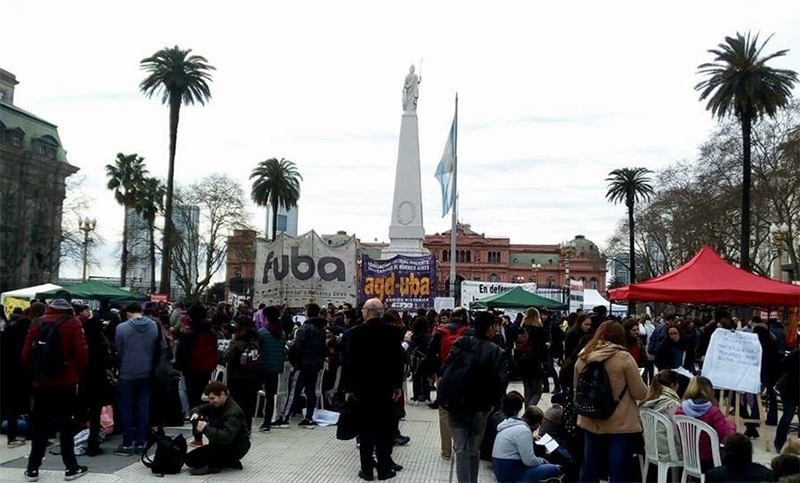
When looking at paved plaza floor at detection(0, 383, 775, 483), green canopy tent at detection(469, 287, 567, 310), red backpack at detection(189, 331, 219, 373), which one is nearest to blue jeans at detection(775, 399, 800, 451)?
paved plaza floor at detection(0, 383, 775, 483)

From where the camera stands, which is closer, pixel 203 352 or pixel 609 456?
pixel 609 456

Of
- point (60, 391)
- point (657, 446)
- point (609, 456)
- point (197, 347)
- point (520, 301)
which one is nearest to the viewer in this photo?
point (609, 456)

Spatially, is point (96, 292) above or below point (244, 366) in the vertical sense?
above

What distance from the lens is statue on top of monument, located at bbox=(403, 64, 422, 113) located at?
3834 centimetres

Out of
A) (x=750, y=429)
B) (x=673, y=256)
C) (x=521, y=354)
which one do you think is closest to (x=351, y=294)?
(x=521, y=354)

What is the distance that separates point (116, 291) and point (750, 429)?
1859cm

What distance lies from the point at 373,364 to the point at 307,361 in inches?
124

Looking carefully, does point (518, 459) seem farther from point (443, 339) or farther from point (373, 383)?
point (443, 339)

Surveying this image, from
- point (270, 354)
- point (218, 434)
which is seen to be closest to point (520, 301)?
point (270, 354)

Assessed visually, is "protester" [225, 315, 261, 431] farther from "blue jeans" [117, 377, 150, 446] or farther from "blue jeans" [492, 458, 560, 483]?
"blue jeans" [492, 458, 560, 483]

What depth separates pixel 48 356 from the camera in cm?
737

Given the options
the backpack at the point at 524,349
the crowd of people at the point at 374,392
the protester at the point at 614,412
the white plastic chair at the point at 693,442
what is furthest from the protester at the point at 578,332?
the protester at the point at 614,412

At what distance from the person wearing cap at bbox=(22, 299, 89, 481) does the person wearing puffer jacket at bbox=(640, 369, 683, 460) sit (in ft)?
17.8

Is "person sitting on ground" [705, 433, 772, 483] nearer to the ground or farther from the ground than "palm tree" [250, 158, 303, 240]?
nearer to the ground
